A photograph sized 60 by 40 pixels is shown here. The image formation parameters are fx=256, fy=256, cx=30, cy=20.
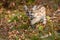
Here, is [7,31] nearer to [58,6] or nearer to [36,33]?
[36,33]

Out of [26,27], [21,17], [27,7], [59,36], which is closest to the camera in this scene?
[59,36]

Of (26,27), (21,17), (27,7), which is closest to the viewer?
(26,27)

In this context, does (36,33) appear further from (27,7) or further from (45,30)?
(27,7)

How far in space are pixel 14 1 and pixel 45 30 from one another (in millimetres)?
2532

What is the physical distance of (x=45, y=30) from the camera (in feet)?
23.9

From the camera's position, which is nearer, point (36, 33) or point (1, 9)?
point (36, 33)

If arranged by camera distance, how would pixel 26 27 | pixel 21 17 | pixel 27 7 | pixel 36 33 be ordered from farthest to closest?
1. pixel 27 7
2. pixel 21 17
3. pixel 26 27
4. pixel 36 33

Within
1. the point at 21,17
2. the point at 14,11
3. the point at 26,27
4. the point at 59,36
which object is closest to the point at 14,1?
the point at 14,11

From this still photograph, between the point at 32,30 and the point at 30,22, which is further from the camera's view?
the point at 30,22

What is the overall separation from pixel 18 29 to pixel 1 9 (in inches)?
71.6

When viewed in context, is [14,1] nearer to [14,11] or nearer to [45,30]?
[14,11]

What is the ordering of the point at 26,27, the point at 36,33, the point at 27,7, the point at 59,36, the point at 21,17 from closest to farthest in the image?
the point at 59,36 < the point at 36,33 < the point at 26,27 < the point at 21,17 < the point at 27,7

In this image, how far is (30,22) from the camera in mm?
7910

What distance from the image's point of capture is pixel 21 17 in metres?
8.23
